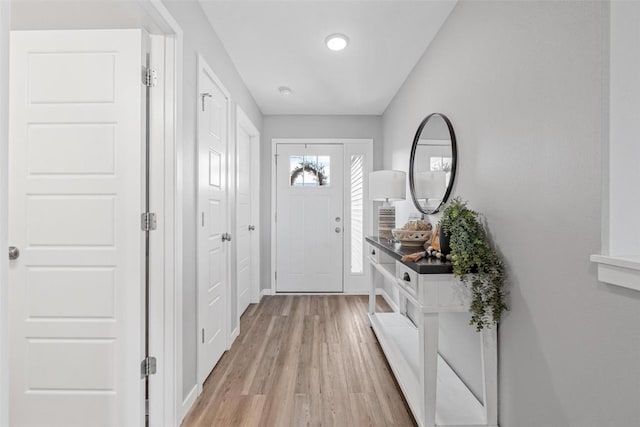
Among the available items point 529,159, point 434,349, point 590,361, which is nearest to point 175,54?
point 529,159

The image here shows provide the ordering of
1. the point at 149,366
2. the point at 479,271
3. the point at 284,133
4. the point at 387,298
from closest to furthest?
the point at 479,271 → the point at 149,366 → the point at 387,298 → the point at 284,133

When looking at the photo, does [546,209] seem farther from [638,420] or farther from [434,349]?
[434,349]

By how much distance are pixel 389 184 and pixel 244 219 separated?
66.9 inches

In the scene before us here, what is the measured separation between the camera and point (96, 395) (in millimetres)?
1568

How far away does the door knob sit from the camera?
59.8 inches

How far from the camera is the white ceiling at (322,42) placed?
79.4 inches

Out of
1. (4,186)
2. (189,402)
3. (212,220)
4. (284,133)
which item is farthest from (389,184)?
(4,186)

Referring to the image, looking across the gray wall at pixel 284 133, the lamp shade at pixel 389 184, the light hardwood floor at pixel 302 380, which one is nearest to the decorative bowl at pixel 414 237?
the lamp shade at pixel 389 184

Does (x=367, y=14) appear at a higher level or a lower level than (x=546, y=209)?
higher

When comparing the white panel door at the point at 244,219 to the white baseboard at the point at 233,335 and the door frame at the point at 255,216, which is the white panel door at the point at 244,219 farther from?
the white baseboard at the point at 233,335

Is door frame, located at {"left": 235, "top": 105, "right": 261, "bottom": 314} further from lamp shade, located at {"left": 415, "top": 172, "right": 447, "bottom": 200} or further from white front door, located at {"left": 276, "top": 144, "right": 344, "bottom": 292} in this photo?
lamp shade, located at {"left": 415, "top": 172, "right": 447, "bottom": 200}

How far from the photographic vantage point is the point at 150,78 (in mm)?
1589

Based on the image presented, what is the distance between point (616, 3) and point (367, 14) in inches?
57.3

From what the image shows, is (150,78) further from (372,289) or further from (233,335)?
(372,289)
